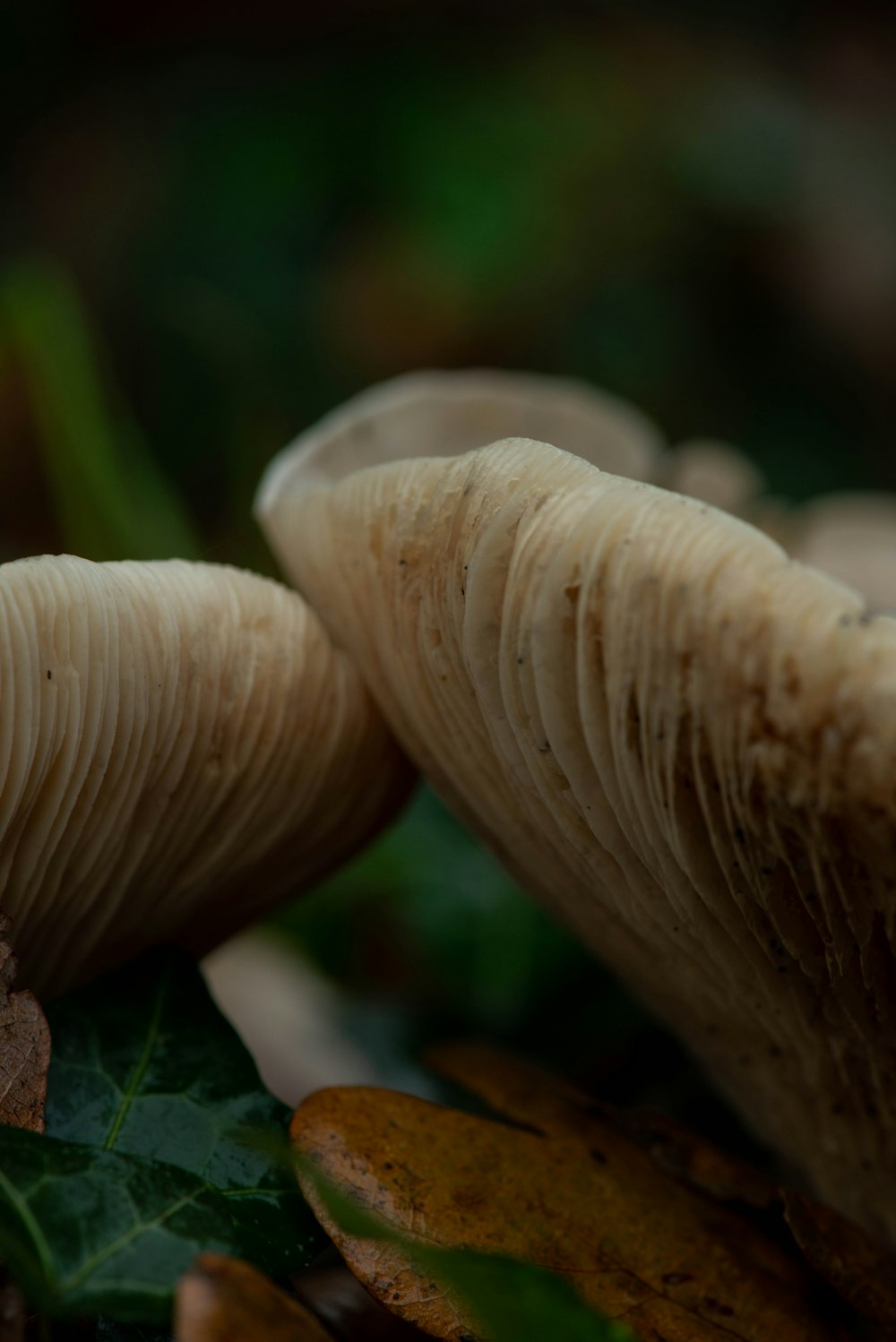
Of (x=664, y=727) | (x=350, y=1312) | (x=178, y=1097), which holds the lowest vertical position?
(x=350, y=1312)

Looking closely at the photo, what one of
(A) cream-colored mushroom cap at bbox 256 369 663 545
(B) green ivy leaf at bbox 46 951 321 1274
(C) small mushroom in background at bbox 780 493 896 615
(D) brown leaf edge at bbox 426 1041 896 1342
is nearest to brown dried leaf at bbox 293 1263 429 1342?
(B) green ivy leaf at bbox 46 951 321 1274

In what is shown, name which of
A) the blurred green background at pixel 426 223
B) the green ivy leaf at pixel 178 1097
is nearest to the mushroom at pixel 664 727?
the green ivy leaf at pixel 178 1097

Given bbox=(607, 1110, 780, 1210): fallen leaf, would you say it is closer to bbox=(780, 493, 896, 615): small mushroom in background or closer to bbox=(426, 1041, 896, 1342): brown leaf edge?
bbox=(426, 1041, 896, 1342): brown leaf edge

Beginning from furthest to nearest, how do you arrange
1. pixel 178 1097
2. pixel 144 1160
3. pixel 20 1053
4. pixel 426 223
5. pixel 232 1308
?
pixel 426 223, pixel 178 1097, pixel 20 1053, pixel 144 1160, pixel 232 1308

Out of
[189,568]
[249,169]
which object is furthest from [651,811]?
[249,169]

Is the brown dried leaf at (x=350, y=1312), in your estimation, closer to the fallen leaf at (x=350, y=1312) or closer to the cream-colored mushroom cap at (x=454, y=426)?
the fallen leaf at (x=350, y=1312)

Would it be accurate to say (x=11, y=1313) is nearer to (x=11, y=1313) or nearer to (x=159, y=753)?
(x=11, y=1313)

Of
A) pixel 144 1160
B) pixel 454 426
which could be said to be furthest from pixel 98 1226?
pixel 454 426
